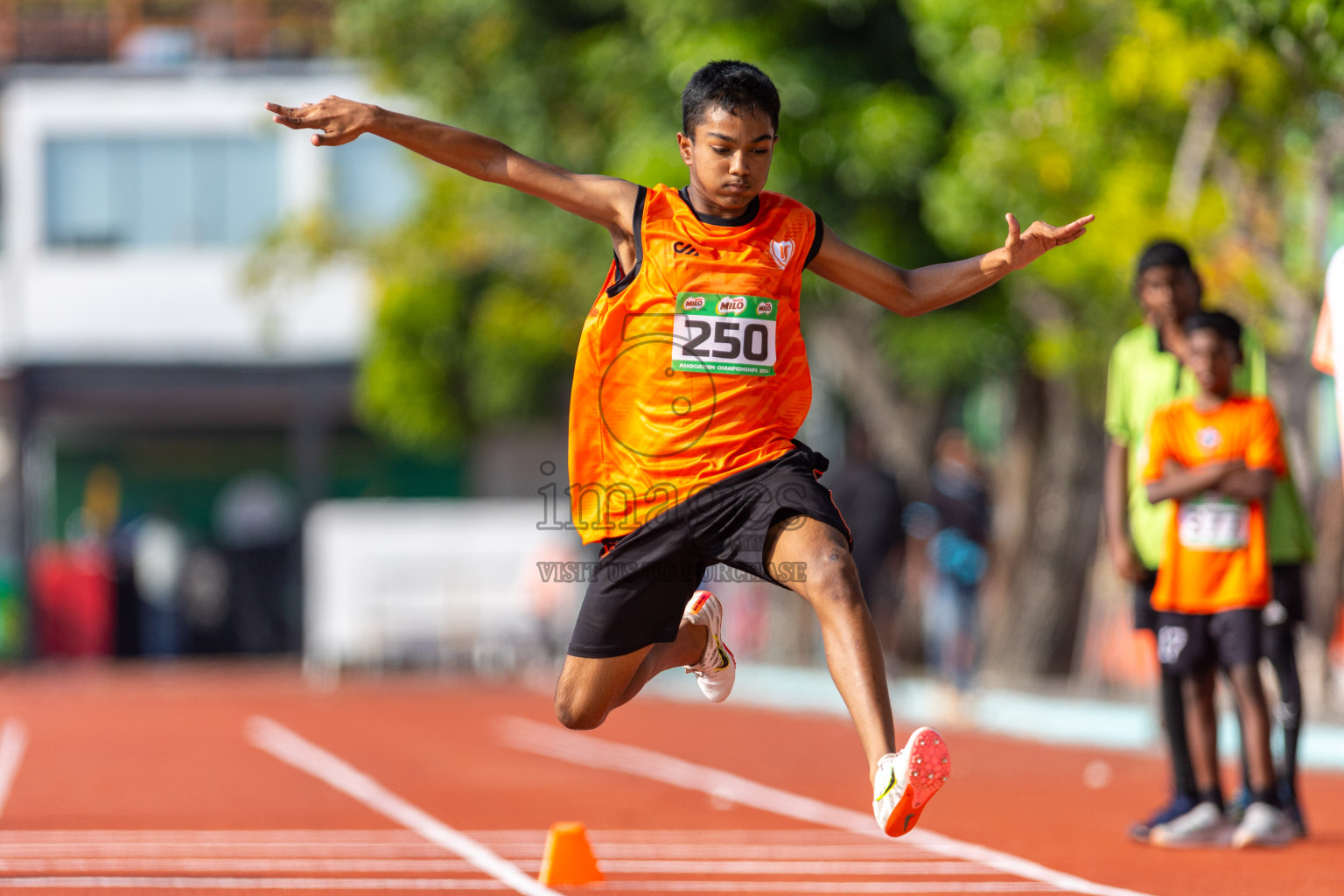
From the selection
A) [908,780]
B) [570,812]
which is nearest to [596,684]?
[908,780]

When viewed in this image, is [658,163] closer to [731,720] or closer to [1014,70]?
Answer: [1014,70]

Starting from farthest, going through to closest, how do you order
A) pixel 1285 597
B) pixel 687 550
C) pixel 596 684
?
pixel 1285 597 < pixel 596 684 < pixel 687 550

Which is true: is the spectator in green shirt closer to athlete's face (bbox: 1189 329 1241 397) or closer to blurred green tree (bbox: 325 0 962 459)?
athlete's face (bbox: 1189 329 1241 397)

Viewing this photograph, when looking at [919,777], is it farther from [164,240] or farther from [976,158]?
[164,240]

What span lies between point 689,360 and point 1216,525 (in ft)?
9.81

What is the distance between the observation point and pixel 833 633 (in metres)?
5.17

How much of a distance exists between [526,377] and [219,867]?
2068cm

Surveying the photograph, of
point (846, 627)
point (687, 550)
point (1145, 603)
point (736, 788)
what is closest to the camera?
point (846, 627)

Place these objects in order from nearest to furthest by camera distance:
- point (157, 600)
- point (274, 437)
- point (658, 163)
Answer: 1. point (658, 163)
2. point (157, 600)
3. point (274, 437)

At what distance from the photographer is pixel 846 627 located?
5.13 metres

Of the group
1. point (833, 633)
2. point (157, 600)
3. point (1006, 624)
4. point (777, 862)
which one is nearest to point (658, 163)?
point (1006, 624)

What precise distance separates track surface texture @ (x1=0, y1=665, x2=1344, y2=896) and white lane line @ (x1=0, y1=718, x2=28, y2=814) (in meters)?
0.09

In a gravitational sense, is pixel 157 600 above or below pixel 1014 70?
below

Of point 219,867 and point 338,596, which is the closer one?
point 219,867
